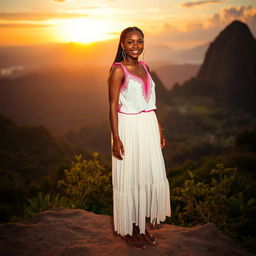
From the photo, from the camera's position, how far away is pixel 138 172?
2.76m

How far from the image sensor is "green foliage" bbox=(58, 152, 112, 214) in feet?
15.7

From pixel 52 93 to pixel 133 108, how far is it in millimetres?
34069

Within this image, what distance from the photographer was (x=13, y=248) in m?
2.97

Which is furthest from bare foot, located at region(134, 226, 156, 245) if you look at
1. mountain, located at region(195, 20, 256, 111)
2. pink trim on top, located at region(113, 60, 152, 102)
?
mountain, located at region(195, 20, 256, 111)

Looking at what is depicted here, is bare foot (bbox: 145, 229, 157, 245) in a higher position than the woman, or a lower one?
lower

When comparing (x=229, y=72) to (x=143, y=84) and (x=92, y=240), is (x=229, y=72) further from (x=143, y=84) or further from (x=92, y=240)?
(x=92, y=240)

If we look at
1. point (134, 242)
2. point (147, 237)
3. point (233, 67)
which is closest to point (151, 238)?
point (147, 237)

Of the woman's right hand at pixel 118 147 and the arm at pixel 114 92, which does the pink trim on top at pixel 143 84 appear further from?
the woman's right hand at pixel 118 147

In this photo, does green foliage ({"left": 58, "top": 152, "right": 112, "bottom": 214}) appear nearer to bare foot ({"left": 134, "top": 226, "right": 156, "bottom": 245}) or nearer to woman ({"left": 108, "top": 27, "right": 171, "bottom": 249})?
bare foot ({"left": 134, "top": 226, "right": 156, "bottom": 245})

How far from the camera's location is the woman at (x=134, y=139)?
2605 mm

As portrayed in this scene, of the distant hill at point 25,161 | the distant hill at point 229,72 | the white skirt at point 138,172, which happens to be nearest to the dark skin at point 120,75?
the white skirt at point 138,172

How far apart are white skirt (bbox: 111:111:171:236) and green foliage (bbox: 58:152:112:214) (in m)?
1.86

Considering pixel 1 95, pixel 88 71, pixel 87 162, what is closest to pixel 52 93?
pixel 88 71

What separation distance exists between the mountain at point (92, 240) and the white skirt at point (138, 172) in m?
0.30
